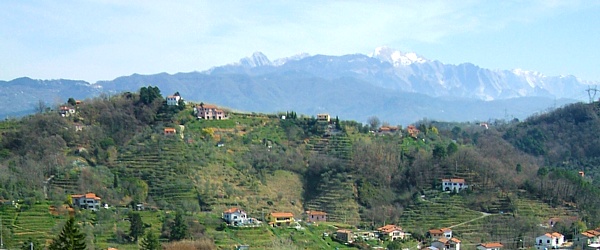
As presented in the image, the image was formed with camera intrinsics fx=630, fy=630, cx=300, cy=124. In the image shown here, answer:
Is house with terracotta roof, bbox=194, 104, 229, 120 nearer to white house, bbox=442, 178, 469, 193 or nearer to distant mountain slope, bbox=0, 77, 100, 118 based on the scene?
white house, bbox=442, 178, 469, 193

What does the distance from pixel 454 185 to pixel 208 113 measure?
19.1 metres

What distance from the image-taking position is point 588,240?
100 feet

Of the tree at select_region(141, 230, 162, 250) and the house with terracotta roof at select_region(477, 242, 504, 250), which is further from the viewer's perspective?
the house with terracotta roof at select_region(477, 242, 504, 250)

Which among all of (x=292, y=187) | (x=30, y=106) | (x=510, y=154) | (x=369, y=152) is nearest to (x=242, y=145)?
(x=292, y=187)

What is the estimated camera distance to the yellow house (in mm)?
33041

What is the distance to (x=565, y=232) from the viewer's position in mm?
32250

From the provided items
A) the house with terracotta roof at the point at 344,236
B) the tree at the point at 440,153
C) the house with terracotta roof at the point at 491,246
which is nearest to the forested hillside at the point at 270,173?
the tree at the point at 440,153

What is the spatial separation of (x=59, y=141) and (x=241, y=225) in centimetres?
1364

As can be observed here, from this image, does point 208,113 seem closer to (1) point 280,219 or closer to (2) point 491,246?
(1) point 280,219

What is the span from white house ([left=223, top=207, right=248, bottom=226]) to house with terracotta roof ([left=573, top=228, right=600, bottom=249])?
16467 millimetres

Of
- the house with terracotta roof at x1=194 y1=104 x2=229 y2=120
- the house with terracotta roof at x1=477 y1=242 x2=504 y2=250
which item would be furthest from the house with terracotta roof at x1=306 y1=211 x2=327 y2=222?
the house with terracotta roof at x1=194 y1=104 x2=229 y2=120

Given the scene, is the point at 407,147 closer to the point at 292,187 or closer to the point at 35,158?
the point at 292,187

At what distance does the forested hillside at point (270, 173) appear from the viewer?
107 feet

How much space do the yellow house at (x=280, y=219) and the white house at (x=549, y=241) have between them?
12506mm
